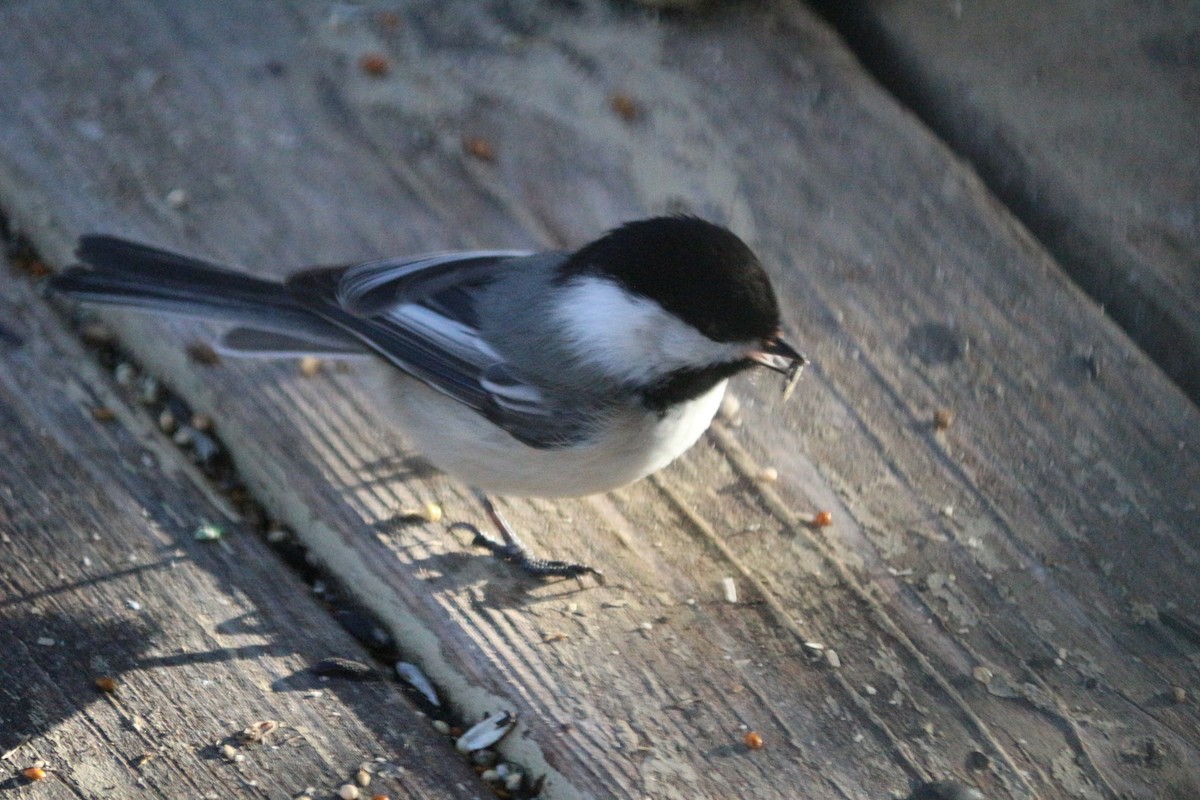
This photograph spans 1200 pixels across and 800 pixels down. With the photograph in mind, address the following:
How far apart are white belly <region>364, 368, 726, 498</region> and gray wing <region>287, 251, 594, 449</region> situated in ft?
0.09

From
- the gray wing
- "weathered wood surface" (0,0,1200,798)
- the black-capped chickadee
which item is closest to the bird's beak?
the black-capped chickadee

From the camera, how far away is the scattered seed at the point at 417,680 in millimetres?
1766

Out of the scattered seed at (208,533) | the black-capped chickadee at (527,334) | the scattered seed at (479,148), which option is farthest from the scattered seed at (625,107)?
the scattered seed at (208,533)

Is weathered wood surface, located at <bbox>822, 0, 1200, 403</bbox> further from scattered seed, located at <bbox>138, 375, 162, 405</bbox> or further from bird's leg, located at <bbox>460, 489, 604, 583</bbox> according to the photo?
scattered seed, located at <bbox>138, 375, 162, 405</bbox>

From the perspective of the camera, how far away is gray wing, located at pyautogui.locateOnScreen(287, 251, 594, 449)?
2.10 meters

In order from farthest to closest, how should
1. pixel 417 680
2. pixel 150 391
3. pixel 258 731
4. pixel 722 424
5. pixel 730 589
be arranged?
pixel 722 424
pixel 150 391
pixel 730 589
pixel 417 680
pixel 258 731

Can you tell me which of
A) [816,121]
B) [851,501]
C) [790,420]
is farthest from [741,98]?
[851,501]

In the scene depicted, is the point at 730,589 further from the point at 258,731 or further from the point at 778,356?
the point at 258,731

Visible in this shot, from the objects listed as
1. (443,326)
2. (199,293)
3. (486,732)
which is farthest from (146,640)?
(443,326)

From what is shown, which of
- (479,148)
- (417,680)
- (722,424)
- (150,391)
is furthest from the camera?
(479,148)

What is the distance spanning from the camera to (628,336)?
1985 millimetres

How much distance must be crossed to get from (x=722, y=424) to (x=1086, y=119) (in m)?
1.04

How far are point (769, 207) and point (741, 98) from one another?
298mm

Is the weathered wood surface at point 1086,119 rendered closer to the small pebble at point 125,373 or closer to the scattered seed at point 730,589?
the scattered seed at point 730,589
